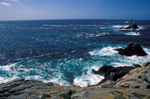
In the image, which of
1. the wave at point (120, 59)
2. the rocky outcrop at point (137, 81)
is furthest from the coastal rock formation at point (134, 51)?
the rocky outcrop at point (137, 81)

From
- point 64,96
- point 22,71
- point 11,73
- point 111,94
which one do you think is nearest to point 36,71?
point 22,71

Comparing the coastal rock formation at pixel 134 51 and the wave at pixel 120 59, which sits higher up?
the coastal rock formation at pixel 134 51

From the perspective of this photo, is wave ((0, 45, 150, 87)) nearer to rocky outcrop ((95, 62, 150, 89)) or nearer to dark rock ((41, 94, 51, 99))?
rocky outcrop ((95, 62, 150, 89))

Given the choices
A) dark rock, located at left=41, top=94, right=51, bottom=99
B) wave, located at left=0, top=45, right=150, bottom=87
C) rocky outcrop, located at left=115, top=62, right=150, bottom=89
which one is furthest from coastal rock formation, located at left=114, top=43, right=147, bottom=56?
dark rock, located at left=41, top=94, right=51, bottom=99

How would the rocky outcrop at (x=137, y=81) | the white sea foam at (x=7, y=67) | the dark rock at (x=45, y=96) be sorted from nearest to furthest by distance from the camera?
1. the dark rock at (x=45, y=96)
2. the rocky outcrop at (x=137, y=81)
3. the white sea foam at (x=7, y=67)

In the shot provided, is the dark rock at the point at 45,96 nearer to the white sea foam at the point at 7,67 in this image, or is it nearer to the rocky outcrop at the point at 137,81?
the rocky outcrop at the point at 137,81

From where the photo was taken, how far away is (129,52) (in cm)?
3691

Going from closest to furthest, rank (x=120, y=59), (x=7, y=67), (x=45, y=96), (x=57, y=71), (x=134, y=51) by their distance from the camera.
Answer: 1. (x=45, y=96)
2. (x=57, y=71)
3. (x=7, y=67)
4. (x=120, y=59)
5. (x=134, y=51)

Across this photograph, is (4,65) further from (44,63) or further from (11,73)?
(44,63)

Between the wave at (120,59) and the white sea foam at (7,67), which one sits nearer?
the white sea foam at (7,67)

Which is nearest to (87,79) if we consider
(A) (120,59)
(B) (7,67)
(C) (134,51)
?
(A) (120,59)

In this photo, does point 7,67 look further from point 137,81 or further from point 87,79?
point 137,81

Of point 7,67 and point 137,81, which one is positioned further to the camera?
point 7,67

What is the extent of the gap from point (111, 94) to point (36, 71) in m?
23.4
